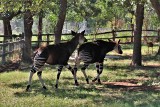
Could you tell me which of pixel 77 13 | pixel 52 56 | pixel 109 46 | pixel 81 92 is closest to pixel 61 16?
pixel 109 46

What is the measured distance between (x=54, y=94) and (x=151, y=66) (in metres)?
10.1

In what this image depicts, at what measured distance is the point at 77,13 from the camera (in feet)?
123

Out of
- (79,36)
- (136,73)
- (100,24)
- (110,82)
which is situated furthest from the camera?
(100,24)

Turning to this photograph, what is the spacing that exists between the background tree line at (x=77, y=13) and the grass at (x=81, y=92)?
2.75 m

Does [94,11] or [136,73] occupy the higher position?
[94,11]

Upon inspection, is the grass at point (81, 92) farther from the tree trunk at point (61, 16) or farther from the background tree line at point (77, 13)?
the background tree line at point (77, 13)

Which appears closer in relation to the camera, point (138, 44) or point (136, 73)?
→ point (136, 73)

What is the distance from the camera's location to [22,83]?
576 inches

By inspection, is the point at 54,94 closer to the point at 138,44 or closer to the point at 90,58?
the point at 90,58

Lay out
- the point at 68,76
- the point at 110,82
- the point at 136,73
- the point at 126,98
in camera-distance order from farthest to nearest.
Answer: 1. the point at 136,73
2. the point at 68,76
3. the point at 110,82
4. the point at 126,98

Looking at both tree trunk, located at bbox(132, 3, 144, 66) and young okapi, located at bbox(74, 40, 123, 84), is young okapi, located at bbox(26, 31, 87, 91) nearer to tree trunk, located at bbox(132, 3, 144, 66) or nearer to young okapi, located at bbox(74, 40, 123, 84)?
young okapi, located at bbox(74, 40, 123, 84)

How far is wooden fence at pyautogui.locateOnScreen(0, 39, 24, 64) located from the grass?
240cm

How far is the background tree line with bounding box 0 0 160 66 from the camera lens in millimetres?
16250

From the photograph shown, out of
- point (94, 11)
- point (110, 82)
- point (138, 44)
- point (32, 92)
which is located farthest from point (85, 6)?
point (32, 92)
